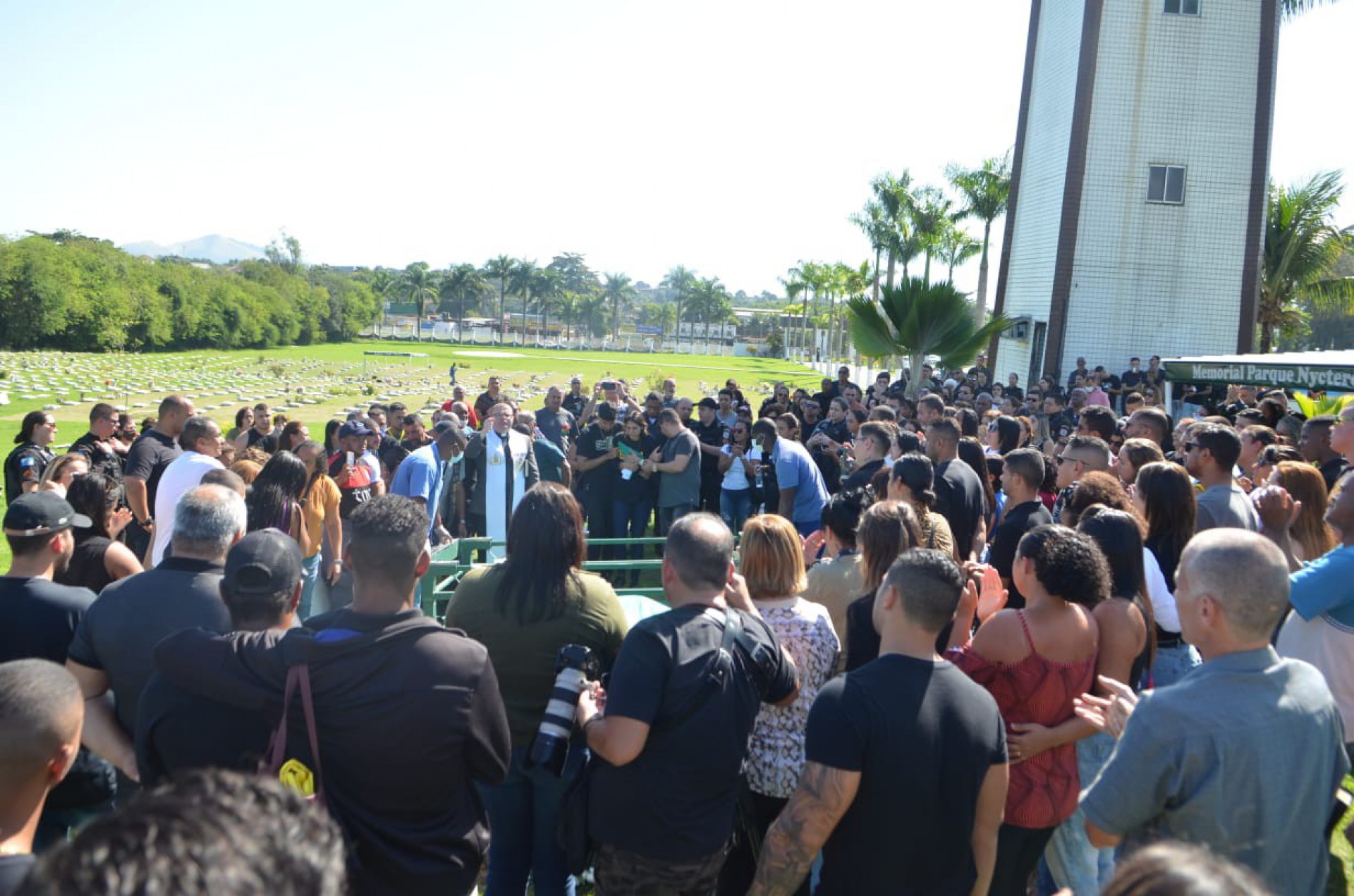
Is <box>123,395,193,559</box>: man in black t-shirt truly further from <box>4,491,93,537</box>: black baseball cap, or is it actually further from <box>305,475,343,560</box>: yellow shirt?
<box>4,491,93,537</box>: black baseball cap

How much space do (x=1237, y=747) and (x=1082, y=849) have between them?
65.3 inches

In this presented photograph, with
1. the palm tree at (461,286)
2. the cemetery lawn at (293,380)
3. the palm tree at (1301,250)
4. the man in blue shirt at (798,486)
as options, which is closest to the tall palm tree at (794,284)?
the cemetery lawn at (293,380)

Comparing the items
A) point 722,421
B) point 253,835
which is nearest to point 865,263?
point 722,421

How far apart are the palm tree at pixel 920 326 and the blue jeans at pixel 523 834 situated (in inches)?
517


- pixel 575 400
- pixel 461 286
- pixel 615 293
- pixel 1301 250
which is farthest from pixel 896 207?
pixel 615 293

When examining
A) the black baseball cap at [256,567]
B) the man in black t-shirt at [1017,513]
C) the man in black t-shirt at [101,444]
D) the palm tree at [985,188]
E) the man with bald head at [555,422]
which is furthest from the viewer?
the palm tree at [985,188]

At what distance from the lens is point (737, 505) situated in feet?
34.3

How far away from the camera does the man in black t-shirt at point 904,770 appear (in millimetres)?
2889

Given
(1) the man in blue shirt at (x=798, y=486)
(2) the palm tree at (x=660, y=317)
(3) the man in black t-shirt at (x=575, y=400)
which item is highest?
(2) the palm tree at (x=660, y=317)

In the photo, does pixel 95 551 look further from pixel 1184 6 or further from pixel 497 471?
pixel 1184 6

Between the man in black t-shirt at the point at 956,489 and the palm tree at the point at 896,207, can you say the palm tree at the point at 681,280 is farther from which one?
the man in black t-shirt at the point at 956,489

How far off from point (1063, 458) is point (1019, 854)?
3.53m

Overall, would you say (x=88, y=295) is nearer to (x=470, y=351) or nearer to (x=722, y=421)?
(x=470, y=351)

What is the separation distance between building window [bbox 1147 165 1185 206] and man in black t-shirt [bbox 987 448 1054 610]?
70.2 feet
